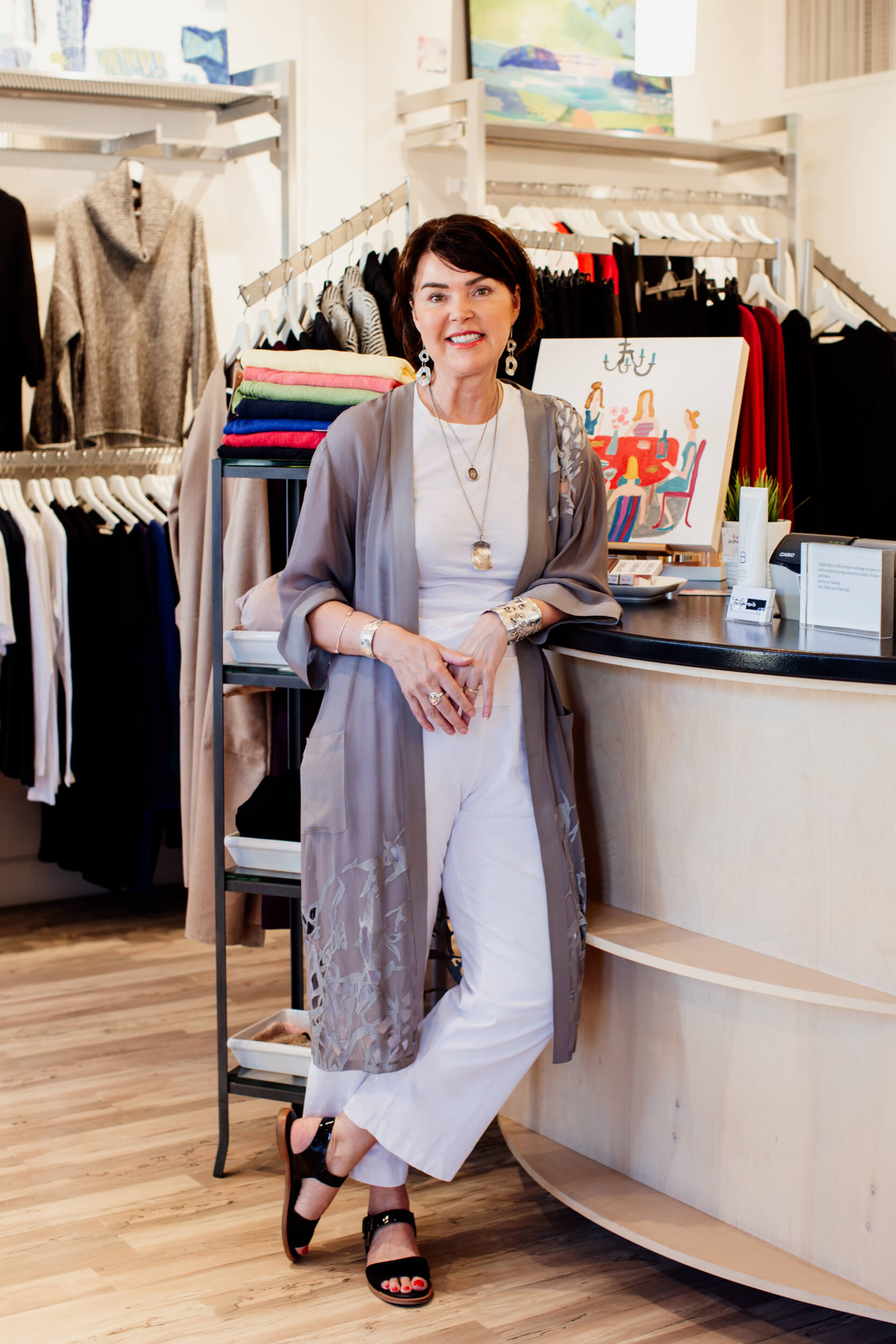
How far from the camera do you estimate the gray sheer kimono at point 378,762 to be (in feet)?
7.07

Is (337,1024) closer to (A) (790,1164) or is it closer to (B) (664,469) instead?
(A) (790,1164)

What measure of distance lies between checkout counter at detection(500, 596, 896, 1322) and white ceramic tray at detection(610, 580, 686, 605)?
0.35 ft

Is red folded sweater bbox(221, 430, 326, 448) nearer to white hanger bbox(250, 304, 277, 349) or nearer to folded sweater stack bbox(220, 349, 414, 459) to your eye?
folded sweater stack bbox(220, 349, 414, 459)

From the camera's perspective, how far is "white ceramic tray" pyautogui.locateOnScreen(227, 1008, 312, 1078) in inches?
103

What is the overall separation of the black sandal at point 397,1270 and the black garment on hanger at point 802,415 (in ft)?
9.24

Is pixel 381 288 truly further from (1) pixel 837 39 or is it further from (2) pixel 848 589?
(1) pixel 837 39

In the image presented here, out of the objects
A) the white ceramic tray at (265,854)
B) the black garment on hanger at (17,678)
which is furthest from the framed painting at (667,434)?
the black garment on hanger at (17,678)

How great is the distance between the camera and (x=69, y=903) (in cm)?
444

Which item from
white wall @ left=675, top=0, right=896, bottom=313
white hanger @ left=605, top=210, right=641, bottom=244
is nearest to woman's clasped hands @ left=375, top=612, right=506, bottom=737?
white hanger @ left=605, top=210, right=641, bottom=244

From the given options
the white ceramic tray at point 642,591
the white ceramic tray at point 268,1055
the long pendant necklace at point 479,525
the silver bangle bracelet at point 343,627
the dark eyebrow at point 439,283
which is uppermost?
the dark eyebrow at point 439,283

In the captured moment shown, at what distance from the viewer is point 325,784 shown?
217cm

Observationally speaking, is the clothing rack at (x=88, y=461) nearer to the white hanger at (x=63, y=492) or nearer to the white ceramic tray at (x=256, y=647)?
the white hanger at (x=63, y=492)

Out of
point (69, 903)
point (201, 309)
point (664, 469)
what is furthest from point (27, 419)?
point (664, 469)

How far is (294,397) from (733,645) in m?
0.97
